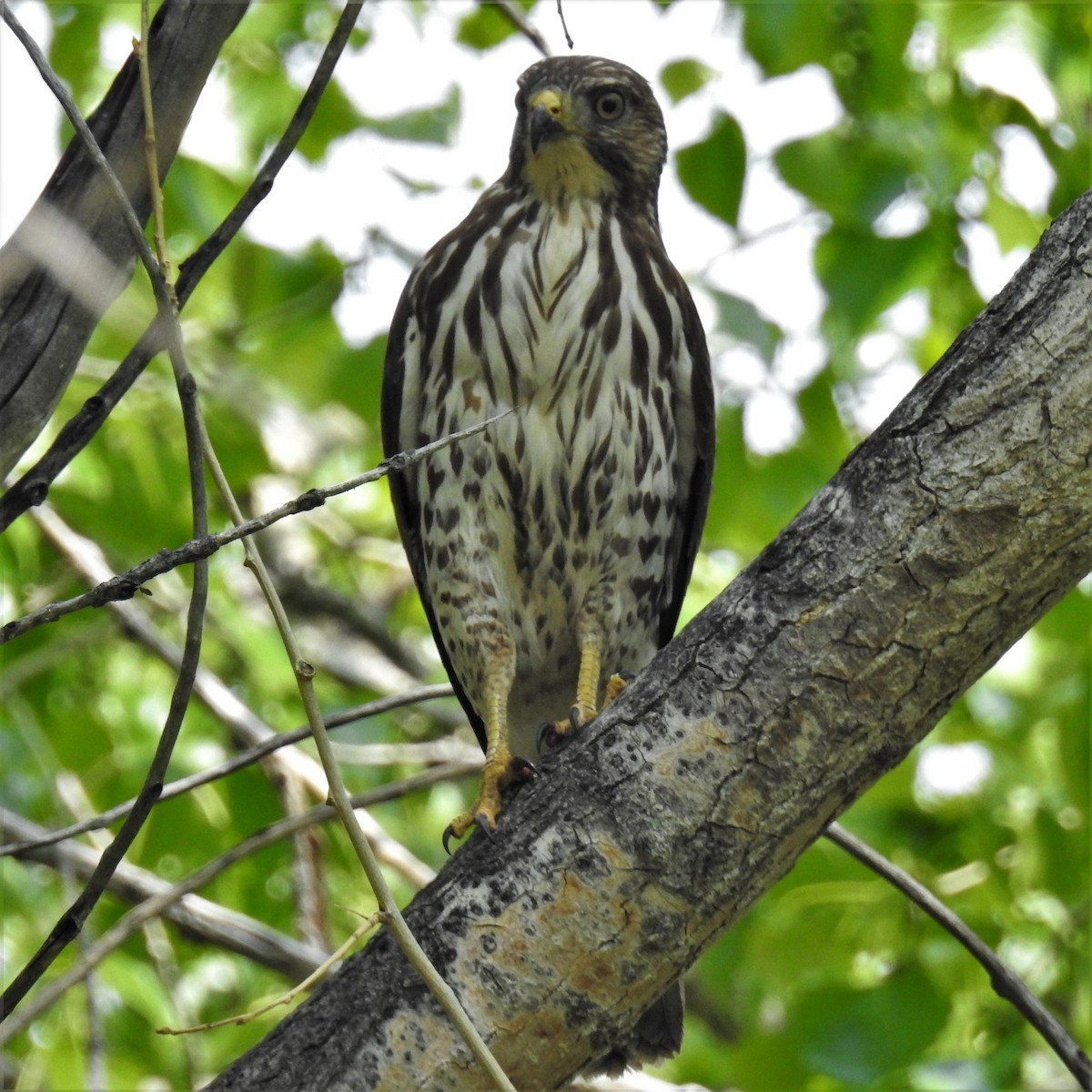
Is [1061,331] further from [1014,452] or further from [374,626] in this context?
[374,626]

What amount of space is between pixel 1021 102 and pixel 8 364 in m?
2.36

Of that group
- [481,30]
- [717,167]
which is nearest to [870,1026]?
[717,167]

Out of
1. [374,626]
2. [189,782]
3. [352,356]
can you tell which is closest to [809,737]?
[189,782]

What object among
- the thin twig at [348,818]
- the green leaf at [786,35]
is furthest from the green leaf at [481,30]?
the thin twig at [348,818]

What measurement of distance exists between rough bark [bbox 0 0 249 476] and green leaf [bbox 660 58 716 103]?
191 cm

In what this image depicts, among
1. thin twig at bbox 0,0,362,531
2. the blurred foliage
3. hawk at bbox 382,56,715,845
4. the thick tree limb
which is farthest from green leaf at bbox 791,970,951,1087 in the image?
thin twig at bbox 0,0,362,531

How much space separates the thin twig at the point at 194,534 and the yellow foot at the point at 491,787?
729mm

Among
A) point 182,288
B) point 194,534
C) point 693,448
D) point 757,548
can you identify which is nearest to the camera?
point 194,534

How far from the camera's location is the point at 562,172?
326 cm

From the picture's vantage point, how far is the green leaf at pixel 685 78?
12.0 feet

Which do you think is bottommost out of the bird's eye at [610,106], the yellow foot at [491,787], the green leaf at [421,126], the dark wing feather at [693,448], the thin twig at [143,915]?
the thin twig at [143,915]

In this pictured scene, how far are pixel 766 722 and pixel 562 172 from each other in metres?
1.84

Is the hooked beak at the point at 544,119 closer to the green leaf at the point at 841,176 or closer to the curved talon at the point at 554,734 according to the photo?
the green leaf at the point at 841,176

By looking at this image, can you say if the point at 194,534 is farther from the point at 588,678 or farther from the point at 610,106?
the point at 610,106
